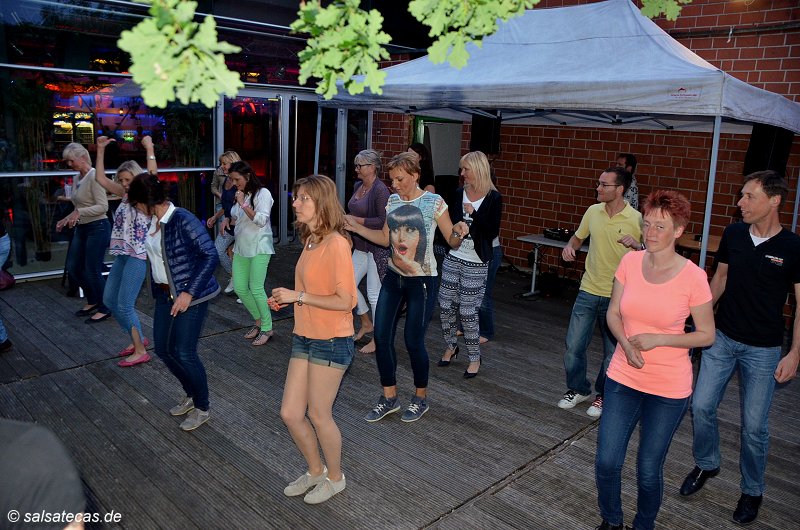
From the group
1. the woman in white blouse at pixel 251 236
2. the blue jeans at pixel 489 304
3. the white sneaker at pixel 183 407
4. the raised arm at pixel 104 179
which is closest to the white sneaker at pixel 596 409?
the blue jeans at pixel 489 304

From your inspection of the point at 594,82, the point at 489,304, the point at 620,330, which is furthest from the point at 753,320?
the point at 489,304

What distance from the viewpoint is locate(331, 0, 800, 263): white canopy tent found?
219 inches

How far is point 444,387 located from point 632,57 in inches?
150

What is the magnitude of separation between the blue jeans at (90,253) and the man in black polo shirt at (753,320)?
605 cm

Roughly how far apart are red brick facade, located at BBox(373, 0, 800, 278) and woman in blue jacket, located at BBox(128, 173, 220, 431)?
Answer: 6.30 m

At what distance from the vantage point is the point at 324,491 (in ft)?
13.0

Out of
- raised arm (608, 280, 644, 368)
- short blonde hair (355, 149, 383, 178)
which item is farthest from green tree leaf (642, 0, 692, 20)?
short blonde hair (355, 149, 383, 178)

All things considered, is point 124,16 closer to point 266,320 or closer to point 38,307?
point 38,307

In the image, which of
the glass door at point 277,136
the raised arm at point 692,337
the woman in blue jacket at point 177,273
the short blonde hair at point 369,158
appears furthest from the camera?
the glass door at point 277,136

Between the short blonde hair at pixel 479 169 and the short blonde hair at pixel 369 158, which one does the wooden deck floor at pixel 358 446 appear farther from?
the short blonde hair at pixel 369 158

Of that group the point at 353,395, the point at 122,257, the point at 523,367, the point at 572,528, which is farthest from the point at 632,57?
the point at 122,257

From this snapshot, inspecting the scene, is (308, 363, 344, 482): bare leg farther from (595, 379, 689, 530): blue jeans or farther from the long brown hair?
(595, 379, 689, 530): blue jeans

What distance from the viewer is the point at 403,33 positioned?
39.8 ft

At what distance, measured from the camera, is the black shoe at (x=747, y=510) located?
390 cm
